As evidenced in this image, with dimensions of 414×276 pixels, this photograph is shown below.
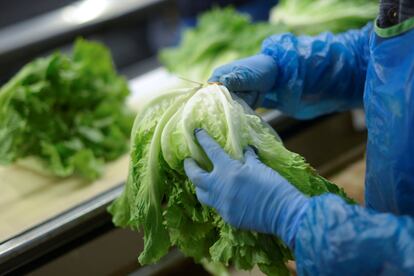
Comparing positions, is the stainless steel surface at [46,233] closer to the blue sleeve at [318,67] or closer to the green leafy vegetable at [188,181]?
the green leafy vegetable at [188,181]

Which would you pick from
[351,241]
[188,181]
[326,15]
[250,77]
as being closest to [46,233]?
[188,181]

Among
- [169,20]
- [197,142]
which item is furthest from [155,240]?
[169,20]

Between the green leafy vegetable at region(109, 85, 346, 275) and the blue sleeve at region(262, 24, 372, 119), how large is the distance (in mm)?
358

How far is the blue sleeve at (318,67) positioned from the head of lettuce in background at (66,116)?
860 millimetres

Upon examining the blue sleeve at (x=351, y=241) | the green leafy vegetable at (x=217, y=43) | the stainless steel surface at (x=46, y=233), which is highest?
the blue sleeve at (x=351, y=241)

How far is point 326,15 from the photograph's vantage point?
2.60 metres

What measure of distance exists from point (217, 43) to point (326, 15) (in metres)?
0.56

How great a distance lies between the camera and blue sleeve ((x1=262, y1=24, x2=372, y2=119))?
5.83 feet

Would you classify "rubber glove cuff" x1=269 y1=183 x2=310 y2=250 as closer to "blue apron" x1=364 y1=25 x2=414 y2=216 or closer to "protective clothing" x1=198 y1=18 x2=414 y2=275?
"protective clothing" x1=198 y1=18 x2=414 y2=275

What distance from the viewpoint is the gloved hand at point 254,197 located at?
1.24 meters

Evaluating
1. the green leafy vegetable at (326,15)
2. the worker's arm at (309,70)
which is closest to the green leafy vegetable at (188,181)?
the worker's arm at (309,70)

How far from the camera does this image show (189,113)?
1436mm

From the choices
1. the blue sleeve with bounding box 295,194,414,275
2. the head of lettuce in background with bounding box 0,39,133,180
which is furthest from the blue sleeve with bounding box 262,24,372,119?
the head of lettuce in background with bounding box 0,39,133,180

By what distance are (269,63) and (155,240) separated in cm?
71
